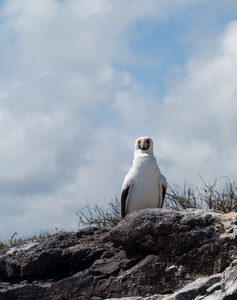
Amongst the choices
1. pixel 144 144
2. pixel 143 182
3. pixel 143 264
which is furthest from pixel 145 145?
pixel 143 264

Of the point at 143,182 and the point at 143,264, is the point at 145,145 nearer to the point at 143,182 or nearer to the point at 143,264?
the point at 143,182

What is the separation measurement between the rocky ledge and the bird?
1323 mm

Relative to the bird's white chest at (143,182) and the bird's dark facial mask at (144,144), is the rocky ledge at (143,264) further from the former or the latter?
the bird's dark facial mask at (144,144)

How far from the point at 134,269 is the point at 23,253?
6.80 ft

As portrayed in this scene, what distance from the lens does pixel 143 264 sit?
7.32m

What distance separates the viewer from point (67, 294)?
763 cm

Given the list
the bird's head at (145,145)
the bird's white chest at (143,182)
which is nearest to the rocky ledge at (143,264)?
the bird's white chest at (143,182)

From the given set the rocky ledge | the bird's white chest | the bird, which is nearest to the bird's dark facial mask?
the bird

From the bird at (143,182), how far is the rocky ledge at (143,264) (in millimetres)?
1323

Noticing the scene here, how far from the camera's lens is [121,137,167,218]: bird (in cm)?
940

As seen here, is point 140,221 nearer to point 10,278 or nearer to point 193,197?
point 10,278

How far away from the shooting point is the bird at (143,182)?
940 cm

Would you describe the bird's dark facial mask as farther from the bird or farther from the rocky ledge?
the rocky ledge

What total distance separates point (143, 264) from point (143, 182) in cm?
230
